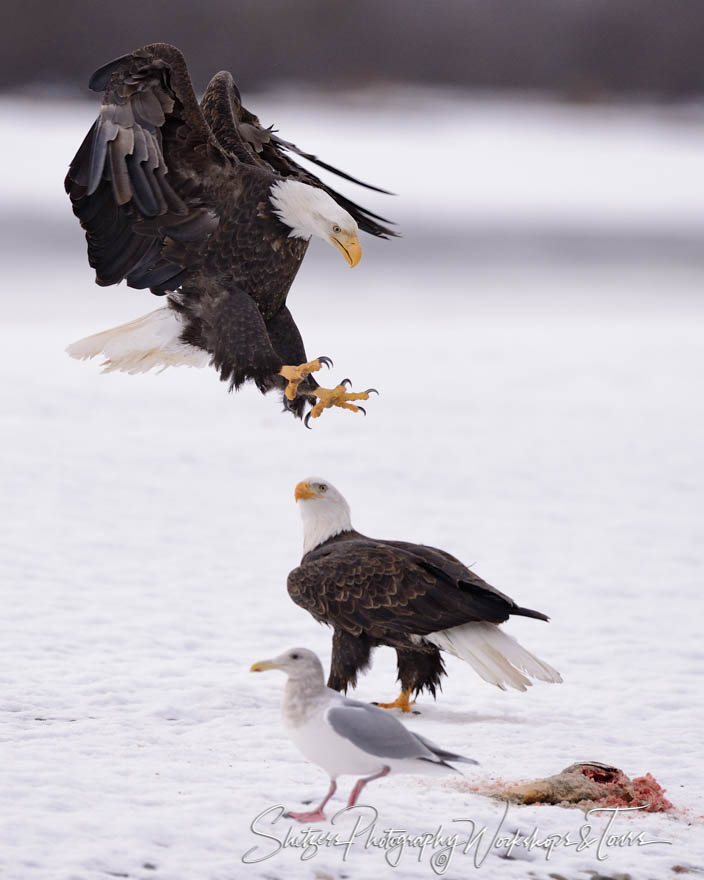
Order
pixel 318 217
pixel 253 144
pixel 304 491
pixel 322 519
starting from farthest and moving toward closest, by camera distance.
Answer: pixel 322 519, pixel 304 491, pixel 253 144, pixel 318 217

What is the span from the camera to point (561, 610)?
624 cm

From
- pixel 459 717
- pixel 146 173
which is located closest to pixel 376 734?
pixel 146 173

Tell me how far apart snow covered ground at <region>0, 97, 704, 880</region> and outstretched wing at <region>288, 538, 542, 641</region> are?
0.42m

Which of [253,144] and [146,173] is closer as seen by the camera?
[146,173]

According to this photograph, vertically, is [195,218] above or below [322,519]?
above

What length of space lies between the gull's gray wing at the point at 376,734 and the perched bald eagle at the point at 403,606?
39.3 inches

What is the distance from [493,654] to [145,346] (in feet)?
4.48

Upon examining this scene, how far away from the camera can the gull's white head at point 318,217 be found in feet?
10.7

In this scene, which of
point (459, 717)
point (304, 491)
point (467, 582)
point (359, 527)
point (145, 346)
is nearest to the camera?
point (145, 346)

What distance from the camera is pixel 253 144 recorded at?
402 centimetres

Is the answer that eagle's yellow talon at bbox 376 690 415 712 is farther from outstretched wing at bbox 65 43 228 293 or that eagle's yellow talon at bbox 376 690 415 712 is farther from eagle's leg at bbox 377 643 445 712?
outstretched wing at bbox 65 43 228 293

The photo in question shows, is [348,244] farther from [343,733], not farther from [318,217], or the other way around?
[343,733]

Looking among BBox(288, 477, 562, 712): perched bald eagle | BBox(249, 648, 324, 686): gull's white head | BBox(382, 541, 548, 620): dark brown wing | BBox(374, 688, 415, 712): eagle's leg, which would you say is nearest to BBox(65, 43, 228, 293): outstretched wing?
BBox(249, 648, 324, 686): gull's white head

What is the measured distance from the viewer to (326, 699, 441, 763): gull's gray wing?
306 centimetres
